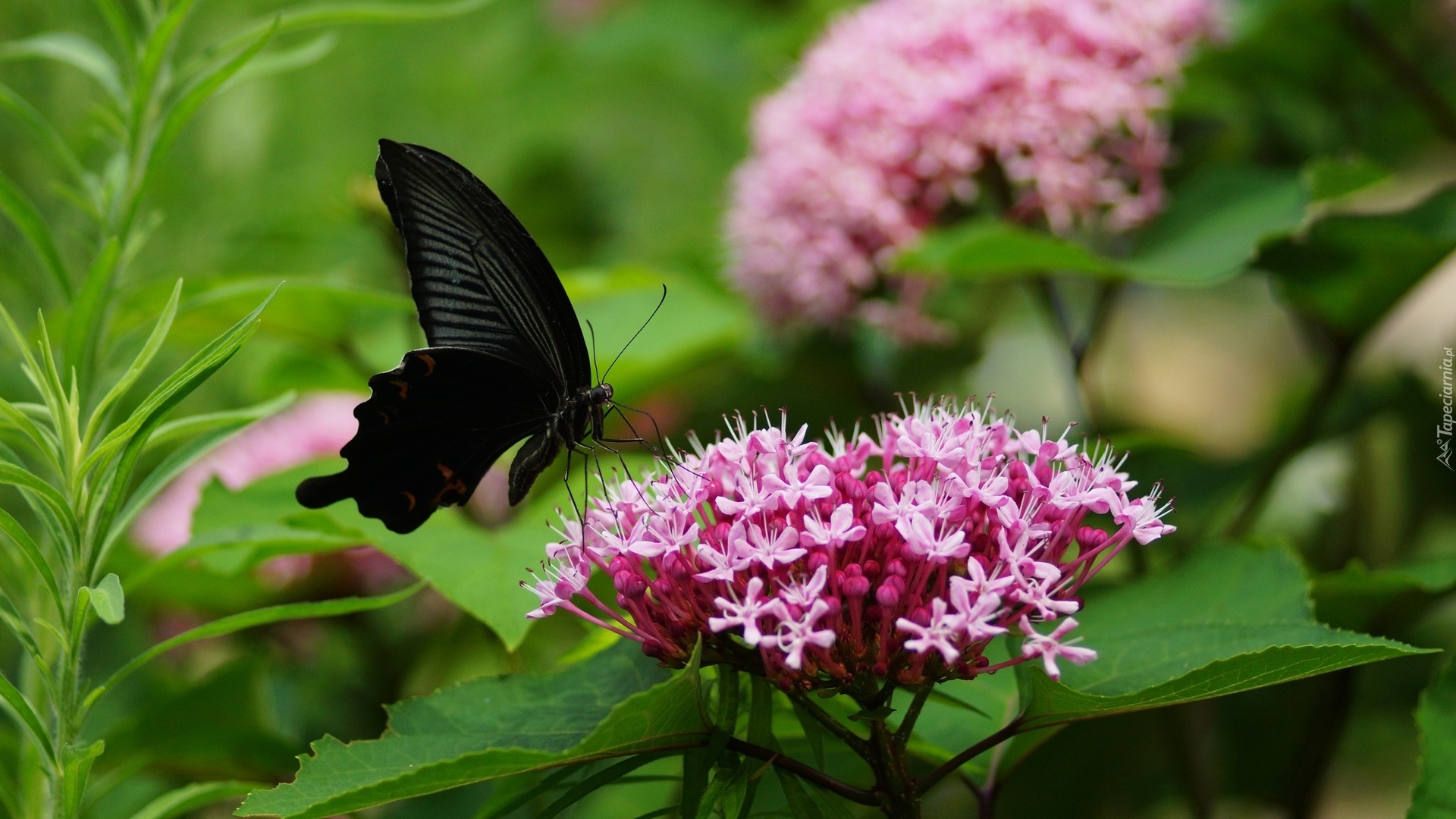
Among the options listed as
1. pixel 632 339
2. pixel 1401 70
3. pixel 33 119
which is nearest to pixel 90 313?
pixel 33 119

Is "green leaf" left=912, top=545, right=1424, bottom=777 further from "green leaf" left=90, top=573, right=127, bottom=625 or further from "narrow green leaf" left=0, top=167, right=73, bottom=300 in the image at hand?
"narrow green leaf" left=0, top=167, right=73, bottom=300

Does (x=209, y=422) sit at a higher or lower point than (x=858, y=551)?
higher

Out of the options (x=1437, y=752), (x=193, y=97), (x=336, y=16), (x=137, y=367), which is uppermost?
(x=336, y=16)

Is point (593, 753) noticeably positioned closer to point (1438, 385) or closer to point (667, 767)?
point (667, 767)

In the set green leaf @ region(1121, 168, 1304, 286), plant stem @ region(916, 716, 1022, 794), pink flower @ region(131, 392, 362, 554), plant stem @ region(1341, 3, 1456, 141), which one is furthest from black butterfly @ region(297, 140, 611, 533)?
plant stem @ region(1341, 3, 1456, 141)

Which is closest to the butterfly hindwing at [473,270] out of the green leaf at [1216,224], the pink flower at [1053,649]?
the pink flower at [1053,649]

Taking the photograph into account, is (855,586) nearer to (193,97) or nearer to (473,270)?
(473,270)
